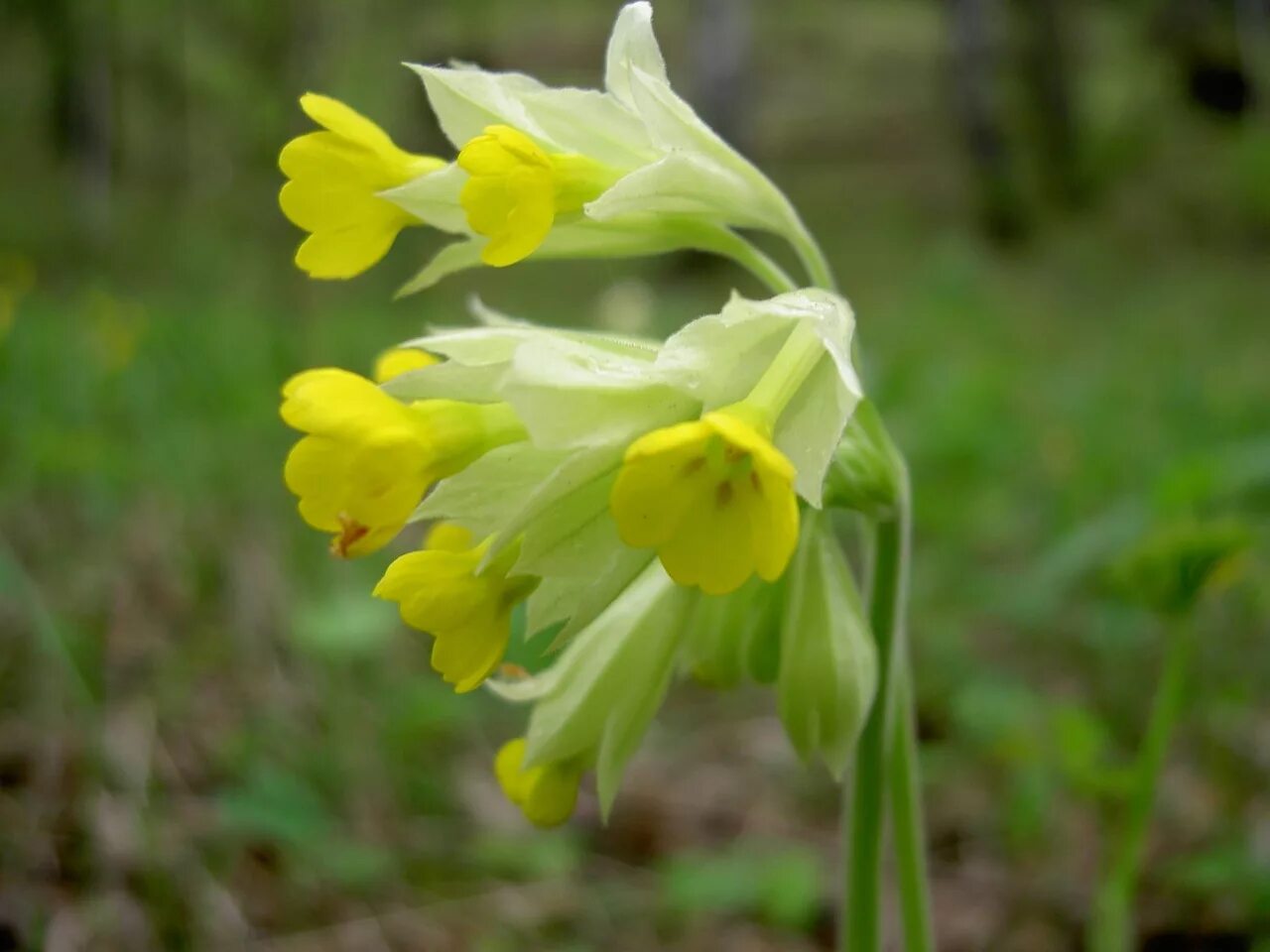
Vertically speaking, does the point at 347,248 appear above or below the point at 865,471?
above

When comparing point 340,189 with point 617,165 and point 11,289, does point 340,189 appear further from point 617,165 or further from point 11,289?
point 11,289

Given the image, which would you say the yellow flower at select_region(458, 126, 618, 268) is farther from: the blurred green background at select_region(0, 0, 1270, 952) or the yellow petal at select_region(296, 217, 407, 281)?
the blurred green background at select_region(0, 0, 1270, 952)

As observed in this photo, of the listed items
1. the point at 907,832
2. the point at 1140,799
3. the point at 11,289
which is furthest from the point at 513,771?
the point at 11,289

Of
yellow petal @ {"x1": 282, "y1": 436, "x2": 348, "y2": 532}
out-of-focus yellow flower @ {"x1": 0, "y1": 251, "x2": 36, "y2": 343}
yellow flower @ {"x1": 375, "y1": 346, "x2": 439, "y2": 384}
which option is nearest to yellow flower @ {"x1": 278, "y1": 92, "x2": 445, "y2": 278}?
yellow flower @ {"x1": 375, "y1": 346, "x2": 439, "y2": 384}

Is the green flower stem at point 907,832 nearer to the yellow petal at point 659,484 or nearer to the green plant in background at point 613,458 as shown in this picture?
the green plant in background at point 613,458

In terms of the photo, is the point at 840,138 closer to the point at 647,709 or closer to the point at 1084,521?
the point at 1084,521

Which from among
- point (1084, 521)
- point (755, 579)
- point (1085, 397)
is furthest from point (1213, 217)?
point (755, 579)

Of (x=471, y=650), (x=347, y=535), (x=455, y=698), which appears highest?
(x=347, y=535)

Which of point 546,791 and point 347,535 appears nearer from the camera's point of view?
point 347,535
